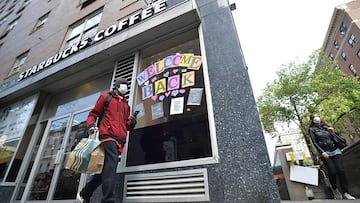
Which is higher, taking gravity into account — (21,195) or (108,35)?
(108,35)

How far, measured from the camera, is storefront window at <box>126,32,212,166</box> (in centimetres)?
280

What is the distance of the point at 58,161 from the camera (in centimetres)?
443

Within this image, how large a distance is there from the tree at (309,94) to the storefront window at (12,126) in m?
16.8

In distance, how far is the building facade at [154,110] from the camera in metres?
2.37

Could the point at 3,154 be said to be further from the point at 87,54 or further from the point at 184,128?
the point at 184,128

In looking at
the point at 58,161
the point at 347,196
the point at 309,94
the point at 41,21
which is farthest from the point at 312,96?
the point at 41,21

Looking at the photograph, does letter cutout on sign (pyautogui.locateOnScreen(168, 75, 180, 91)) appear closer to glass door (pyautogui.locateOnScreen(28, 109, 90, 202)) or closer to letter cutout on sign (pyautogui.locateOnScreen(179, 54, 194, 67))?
letter cutout on sign (pyautogui.locateOnScreen(179, 54, 194, 67))

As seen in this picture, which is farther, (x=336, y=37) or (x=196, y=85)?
(x=336, y=37)

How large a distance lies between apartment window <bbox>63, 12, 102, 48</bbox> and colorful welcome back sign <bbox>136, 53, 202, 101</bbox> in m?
4.24

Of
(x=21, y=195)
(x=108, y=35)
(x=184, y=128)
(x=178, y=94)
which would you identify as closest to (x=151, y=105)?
(x=178, y=94)

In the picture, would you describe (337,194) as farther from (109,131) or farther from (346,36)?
(346,36)

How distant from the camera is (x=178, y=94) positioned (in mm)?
3279

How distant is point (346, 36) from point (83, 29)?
33.9m

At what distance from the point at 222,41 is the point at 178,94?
1.30 metres
